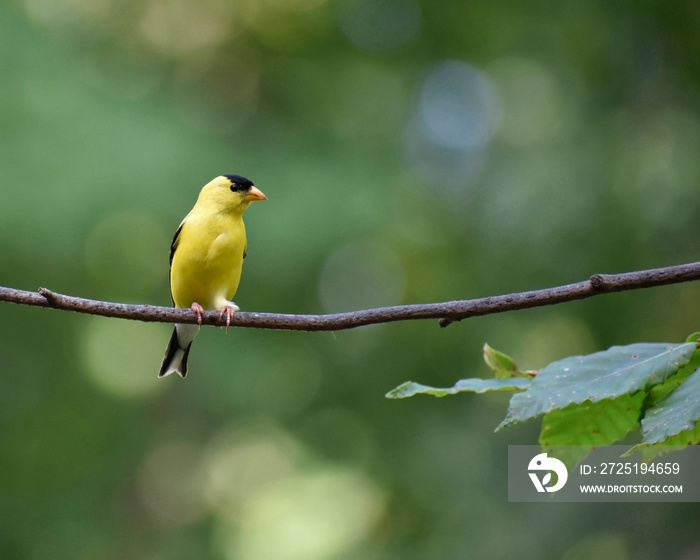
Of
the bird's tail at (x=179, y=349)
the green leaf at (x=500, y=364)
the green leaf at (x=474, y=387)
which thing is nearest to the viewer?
the green leaf at (x=474, y=387)

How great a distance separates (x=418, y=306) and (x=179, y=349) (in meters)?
2.92

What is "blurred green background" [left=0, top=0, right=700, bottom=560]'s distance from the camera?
6000 millimetres

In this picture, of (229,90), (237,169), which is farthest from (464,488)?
(229,90)

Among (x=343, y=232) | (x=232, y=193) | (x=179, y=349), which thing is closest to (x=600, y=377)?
(x=232, y=193)

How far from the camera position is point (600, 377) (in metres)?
1.46

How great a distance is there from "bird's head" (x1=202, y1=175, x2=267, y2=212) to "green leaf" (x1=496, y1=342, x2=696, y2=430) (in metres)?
2.52

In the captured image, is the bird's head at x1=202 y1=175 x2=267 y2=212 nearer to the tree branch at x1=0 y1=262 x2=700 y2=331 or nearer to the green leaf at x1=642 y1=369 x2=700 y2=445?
the tree branch at x1=0 y1=262 x2=700 y2=331

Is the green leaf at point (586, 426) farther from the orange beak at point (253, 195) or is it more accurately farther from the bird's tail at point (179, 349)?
the bird's tail at point (179, 349)

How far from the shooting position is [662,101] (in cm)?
714

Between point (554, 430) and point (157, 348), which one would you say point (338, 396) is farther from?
point (554, 430)

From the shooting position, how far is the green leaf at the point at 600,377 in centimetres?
141

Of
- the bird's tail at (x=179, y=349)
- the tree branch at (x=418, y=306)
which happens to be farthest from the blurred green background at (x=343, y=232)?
the tree branch at (x=418, y=306)

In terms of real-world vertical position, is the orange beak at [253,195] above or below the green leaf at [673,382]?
above

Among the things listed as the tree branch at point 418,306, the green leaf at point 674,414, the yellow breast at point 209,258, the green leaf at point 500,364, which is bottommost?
the green leaf at point 674,414
